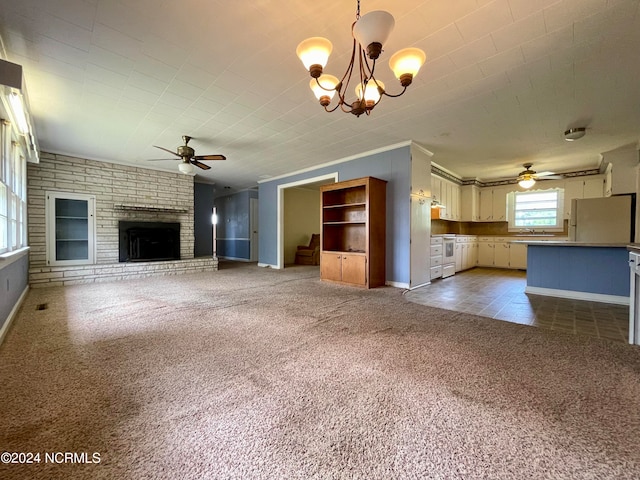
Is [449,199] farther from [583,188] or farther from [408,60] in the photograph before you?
[408,60]

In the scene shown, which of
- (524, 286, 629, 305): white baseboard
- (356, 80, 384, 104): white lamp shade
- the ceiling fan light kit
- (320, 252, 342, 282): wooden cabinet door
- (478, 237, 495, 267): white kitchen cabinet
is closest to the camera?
(356, 80, 384, 104): white lamp shade

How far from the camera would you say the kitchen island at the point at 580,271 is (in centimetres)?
393

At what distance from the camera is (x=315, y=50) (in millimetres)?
1798

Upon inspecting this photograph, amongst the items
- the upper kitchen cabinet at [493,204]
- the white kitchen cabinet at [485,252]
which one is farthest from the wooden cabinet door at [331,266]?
the upper kitchen cabinet at [493,204]

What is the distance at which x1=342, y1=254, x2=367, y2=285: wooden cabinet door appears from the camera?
16.0 feet

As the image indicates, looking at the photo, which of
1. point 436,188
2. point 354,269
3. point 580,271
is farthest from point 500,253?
point 354,269

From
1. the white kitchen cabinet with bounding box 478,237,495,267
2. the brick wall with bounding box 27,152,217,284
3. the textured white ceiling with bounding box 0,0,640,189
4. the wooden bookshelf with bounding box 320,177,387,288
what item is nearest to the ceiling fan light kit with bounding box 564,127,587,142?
the textured white ceiling with bounding box 0,0,640,189

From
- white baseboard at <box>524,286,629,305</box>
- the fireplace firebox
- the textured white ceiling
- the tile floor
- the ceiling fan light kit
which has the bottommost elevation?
the tile floor

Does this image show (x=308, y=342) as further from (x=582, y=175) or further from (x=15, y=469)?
(x=582, y=175)

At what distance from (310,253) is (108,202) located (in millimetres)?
5338

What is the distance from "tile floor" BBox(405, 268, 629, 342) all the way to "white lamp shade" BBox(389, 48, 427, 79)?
2.87 meters

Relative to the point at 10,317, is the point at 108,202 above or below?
above

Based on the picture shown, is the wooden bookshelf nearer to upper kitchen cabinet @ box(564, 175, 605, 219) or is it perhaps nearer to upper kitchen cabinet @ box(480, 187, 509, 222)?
upper kitchen cabinet @ box(480, 187, 509, 222)

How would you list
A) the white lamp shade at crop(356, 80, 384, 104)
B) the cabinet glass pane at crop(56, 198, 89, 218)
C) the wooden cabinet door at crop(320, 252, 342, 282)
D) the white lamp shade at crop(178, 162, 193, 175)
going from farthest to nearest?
1. the cabinet glass pane at crop(56, 198, 89, 218)
2. the wooden cabinet door at crop(320, 252, 342, 282)
3. the white lamp shade at crop(178, 162, 193, 175)
4. the white lamp shade at crop(356, 80, 384, 104)
